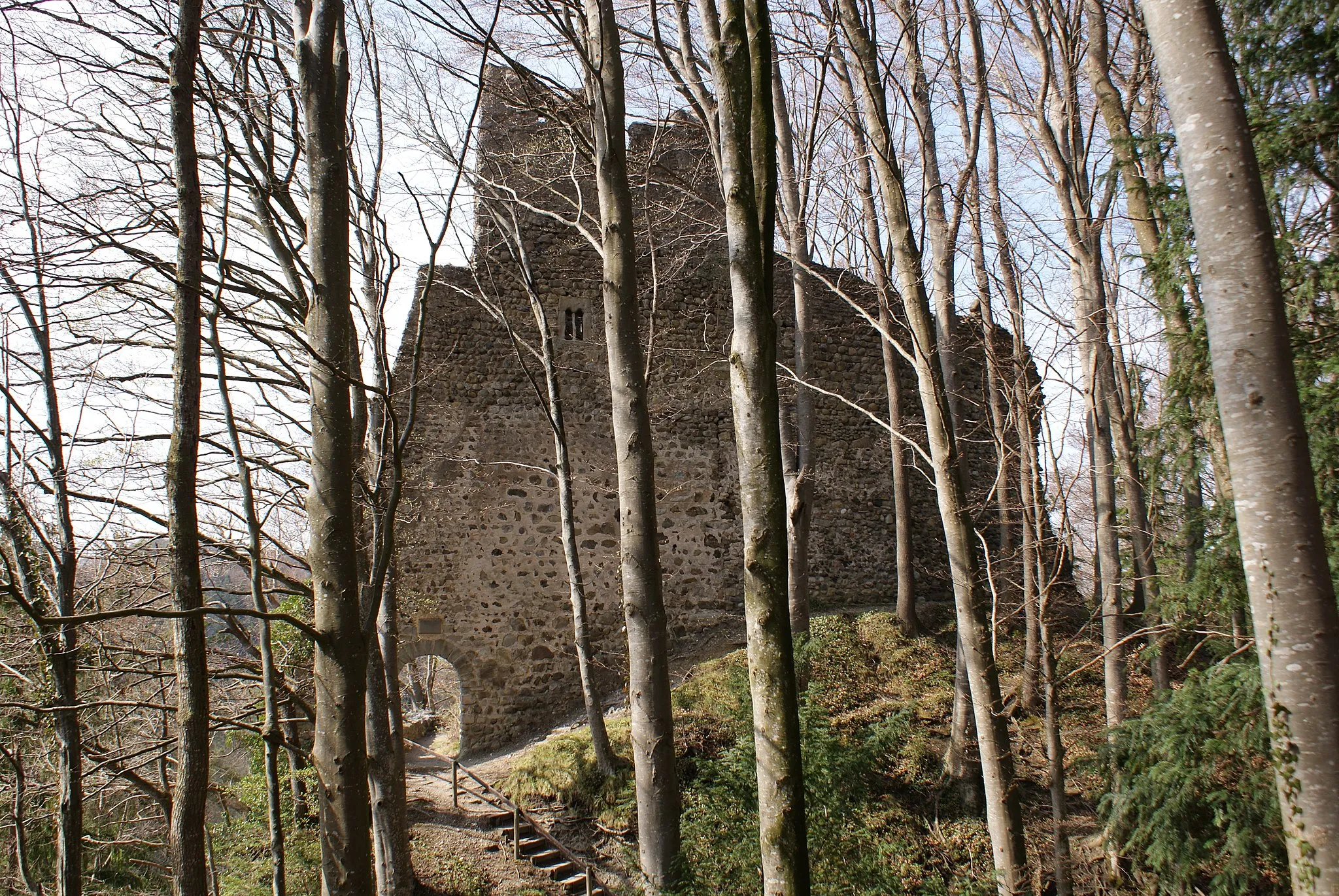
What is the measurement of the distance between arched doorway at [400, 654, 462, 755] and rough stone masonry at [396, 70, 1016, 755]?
101 inches

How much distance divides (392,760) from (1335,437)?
6.70 meters

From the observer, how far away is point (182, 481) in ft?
10.4

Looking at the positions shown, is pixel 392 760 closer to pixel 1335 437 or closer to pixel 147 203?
pixel 147 203

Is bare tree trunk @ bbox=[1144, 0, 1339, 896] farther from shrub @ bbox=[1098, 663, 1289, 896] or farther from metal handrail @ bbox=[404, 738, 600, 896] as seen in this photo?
metal handrail @ bbox=[404, 738, 600, 896]

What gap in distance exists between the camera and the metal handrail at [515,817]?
22.1 ft

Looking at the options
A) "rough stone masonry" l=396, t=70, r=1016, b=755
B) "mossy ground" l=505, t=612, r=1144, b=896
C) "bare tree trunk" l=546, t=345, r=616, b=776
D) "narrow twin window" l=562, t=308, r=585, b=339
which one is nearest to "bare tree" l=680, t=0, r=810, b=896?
"mossy ground" l=505, t=612, r=1144, b=896

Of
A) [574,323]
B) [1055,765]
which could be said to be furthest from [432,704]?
[1055,765]

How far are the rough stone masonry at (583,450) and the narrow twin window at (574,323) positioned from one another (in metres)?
0.03

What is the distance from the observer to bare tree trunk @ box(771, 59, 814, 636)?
7938mm

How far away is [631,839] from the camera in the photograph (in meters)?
7.15

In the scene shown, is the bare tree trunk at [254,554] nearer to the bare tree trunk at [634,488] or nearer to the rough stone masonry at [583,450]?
the bare tree trunk at [634,488]

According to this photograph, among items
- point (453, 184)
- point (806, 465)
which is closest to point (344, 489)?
point (453, 184)

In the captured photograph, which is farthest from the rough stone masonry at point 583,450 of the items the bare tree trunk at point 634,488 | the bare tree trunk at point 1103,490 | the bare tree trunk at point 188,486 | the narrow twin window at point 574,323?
the bare tree trunk at point 188,486

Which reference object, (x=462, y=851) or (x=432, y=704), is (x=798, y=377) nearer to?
(x=462, y=851)
